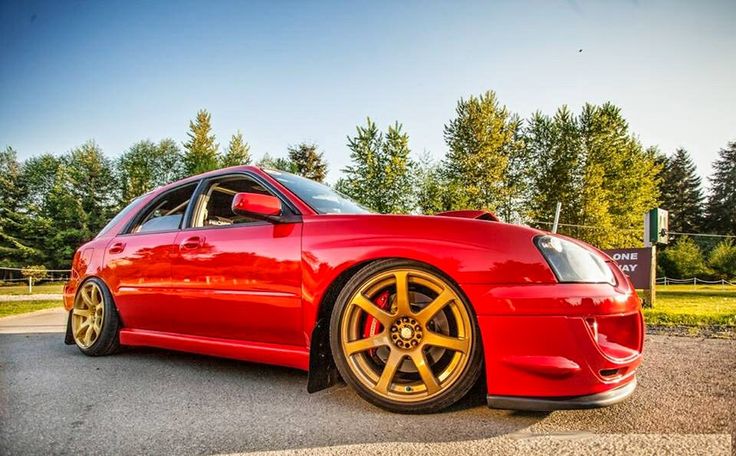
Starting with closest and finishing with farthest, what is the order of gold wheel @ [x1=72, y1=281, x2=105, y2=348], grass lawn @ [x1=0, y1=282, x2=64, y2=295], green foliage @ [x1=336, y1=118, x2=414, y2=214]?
gold wheel @ [x1=72, y1=281, x2=105, y2=348]
grass lawn @ [x1=0, y1=282, x2=64, y2=295]
green foliage @ [x1=336, y1=118, x2=414, y2=214]

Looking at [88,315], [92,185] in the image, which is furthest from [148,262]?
[92,185]

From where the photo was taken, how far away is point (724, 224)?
173 feet

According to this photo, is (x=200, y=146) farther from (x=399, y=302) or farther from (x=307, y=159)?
(x=399, y=302)

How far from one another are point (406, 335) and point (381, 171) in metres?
25.9

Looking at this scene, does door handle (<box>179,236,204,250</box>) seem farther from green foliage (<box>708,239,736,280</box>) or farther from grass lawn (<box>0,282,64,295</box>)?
green foliage (<box>708,239,736,280</box>)

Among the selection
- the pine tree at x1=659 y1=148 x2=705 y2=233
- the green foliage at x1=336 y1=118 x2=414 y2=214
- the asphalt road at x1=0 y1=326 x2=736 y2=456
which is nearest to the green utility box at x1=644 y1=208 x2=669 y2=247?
the asphalt road at x1=0 y1=326 x2=736 y2=456

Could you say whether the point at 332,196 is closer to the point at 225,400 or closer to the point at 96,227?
the point at 225,400

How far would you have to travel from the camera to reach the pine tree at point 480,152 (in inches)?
1198

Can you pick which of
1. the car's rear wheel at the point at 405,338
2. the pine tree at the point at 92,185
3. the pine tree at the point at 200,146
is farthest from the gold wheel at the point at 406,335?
the pine tree at the point at 92,185

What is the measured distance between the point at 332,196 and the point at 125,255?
6.34 feet

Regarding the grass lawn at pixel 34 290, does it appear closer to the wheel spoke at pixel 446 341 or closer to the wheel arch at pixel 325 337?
the wheel arch at pixel 325 337

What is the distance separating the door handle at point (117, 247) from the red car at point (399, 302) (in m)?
0.63

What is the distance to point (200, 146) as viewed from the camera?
140 ft

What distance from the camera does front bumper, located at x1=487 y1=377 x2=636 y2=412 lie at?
68.9 inches
